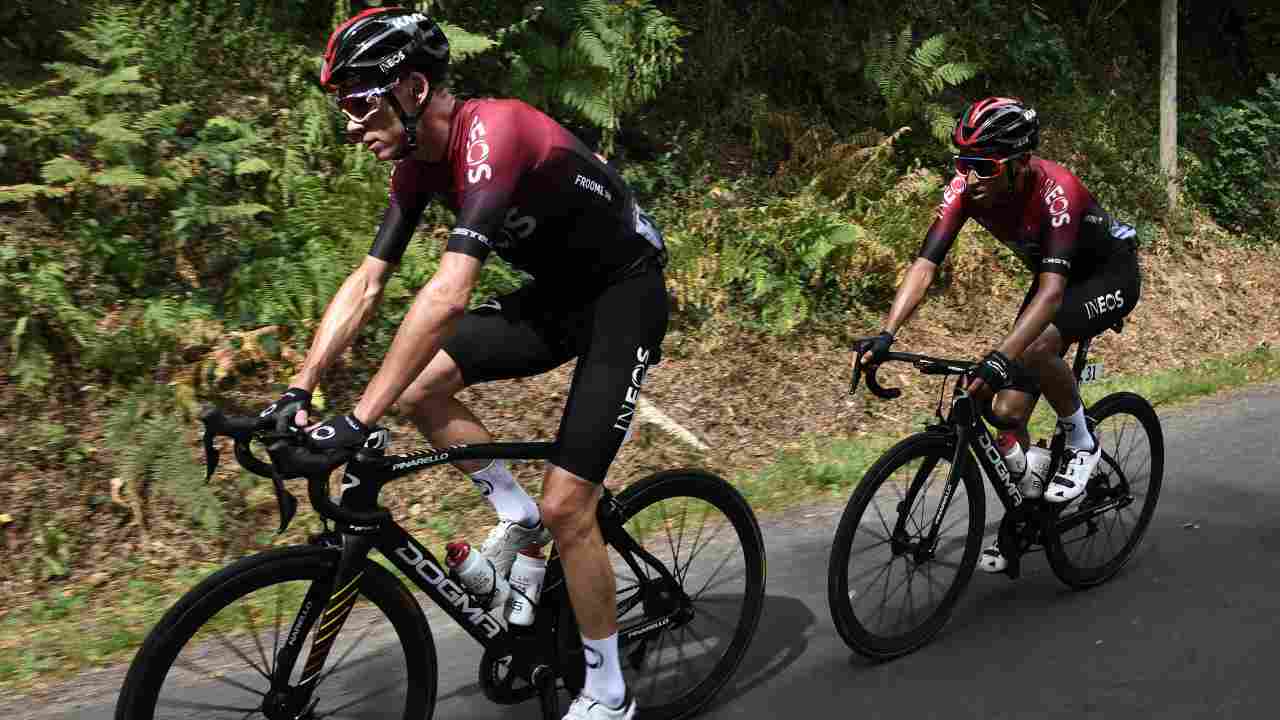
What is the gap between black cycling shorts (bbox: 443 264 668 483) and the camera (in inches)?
145

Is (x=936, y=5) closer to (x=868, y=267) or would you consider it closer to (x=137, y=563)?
(x=868, y=267)

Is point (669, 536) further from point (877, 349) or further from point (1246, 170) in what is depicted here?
point (1246, 170)

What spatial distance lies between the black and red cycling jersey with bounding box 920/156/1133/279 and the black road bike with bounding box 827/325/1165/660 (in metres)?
0.73

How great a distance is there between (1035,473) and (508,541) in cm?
280

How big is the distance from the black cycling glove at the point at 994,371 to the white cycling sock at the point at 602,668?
192 cm

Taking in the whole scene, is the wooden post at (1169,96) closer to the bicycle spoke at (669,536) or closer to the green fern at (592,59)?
the green fern at (592,59)

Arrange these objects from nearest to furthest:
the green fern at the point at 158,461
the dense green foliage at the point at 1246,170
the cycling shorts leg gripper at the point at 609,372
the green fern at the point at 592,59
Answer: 1. the cycling shorts leg gripper at the point at 609,372
2. the green fern at the point at 158,461
3. the green fern at the point at 592,59
4. the dense green foliage at the point at 1246,170

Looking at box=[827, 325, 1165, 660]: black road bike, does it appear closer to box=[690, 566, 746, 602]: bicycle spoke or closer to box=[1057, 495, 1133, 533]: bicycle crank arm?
box=[1057, 495, 1133, 533]: bicycle crank arm

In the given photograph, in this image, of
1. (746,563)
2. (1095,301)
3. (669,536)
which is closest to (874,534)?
(746,563)

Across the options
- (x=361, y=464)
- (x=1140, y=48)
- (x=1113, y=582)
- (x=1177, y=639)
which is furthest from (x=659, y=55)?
(x=1140, y=48)

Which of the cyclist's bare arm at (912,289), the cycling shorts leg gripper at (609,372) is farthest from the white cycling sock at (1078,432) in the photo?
the cycling shorts leg gripper at (609,372)

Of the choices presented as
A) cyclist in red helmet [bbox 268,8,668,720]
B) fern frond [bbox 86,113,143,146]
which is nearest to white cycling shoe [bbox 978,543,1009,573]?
cyclist in red helmet [bbox 268,8,668,720]

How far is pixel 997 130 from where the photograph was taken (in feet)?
16.6

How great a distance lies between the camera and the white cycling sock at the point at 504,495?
3.96 meters
